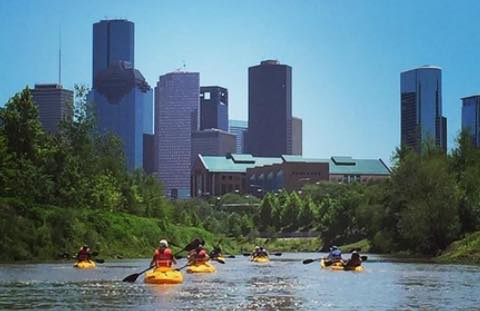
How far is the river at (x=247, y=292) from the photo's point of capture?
32781 millimetres

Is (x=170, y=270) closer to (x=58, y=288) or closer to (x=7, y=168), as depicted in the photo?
(x=58, y=288)

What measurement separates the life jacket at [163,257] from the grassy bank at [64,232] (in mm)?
36692

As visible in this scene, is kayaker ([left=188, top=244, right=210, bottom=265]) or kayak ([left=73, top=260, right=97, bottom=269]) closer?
kayaker ([left=188, top=244, right=210, bottom=265])

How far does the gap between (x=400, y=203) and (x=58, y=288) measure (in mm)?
64768

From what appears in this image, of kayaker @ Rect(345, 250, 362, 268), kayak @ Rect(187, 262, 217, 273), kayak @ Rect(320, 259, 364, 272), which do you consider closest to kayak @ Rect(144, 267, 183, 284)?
kayak @ Rect(187, 262, 217, 273)

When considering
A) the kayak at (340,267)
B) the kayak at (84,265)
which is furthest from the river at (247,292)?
the kayak at (84,265)

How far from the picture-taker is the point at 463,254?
78438 mm

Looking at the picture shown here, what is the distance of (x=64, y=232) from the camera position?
279 feet

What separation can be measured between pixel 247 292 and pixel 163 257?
5.33 m

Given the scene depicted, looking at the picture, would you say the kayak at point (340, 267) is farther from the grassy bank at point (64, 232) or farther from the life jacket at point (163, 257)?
the grassy bank at point (64, 232)

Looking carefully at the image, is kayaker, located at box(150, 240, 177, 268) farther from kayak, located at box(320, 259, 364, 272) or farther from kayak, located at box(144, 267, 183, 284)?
kayak, located at box(320, 259, 364, 272)

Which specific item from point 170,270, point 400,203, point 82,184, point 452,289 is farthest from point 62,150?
point 452,289

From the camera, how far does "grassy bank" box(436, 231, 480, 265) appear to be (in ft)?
250

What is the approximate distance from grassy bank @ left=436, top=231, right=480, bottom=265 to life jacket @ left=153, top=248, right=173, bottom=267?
38760mm
